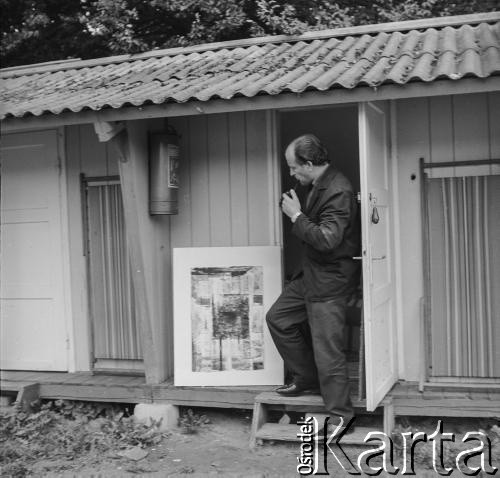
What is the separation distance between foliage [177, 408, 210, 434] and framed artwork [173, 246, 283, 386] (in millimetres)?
302

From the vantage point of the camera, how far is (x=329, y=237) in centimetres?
502

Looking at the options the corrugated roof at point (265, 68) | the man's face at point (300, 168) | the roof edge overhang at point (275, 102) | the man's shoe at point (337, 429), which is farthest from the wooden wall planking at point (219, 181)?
the man's shoe at point (337, 429)

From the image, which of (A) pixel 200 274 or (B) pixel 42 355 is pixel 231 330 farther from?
(B) pixel 42 355

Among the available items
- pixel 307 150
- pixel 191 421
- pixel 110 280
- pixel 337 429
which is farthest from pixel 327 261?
pixel 110 280

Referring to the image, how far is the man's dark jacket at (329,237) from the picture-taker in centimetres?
505

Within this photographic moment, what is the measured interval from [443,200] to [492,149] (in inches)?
22.2

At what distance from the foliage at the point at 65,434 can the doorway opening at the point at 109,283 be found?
503mm

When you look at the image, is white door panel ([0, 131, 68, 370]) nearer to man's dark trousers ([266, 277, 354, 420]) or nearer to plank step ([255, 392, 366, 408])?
plank step ([255, 392, 366, 408])

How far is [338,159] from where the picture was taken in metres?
8.34

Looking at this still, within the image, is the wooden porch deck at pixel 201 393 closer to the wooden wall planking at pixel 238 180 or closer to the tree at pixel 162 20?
the wooden wall planking at pixel 238 180

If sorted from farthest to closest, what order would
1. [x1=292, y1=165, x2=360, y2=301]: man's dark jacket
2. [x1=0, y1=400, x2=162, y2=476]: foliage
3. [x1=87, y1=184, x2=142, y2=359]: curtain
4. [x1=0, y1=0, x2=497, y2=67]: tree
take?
[x1=0, y1=0, x2=497, y2=67]: tree → [x1=87, y1=184, x2=142, y2=359]: curtain → [x1=0, y1=400, x2=162, y2=476]: foliage → [x1=292, y1=165, x2=360, y2=301]: man's dark jacket

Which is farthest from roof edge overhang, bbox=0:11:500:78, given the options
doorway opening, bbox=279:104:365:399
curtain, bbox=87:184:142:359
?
curtain, bbox=87:184:142:359

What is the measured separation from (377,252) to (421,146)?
113cm

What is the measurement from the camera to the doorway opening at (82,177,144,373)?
6.68m
